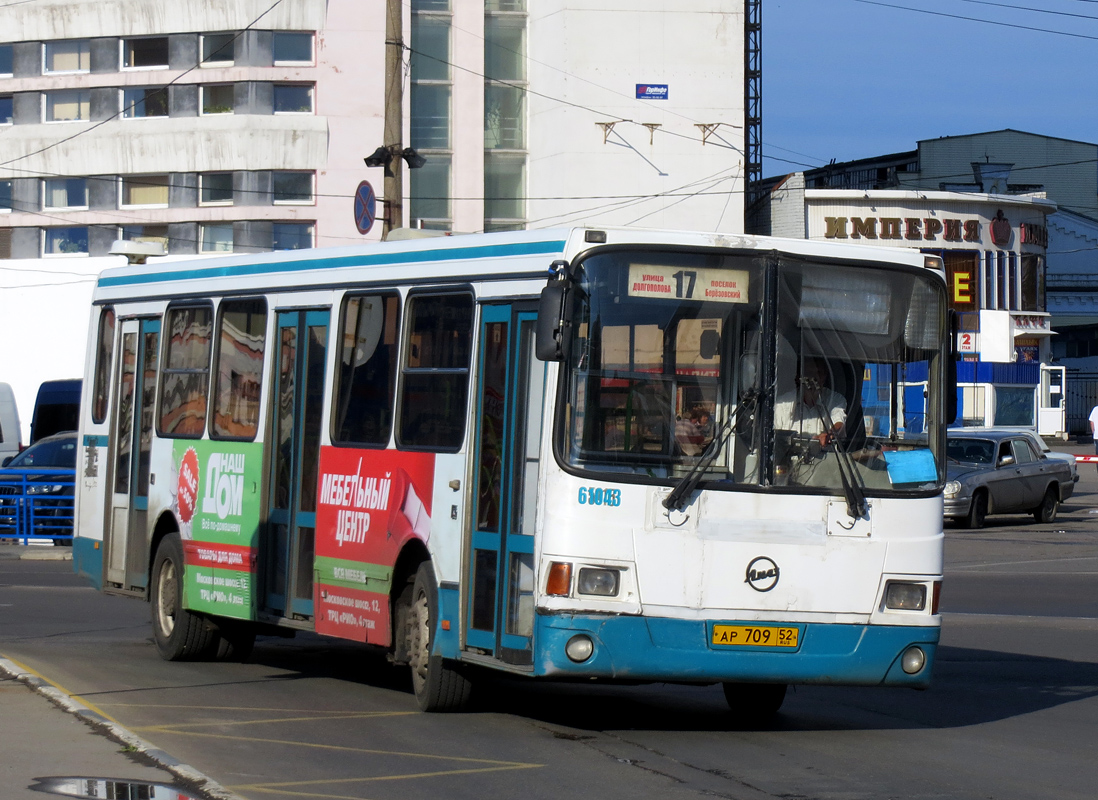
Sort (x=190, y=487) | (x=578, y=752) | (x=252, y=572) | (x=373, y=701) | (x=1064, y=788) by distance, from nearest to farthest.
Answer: (x=1064, y=788) → (x=578, y=752) → (x=373, y=701) → (x=252, y=572) → (x=190, y=487)

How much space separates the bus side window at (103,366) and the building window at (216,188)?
41.8 metres

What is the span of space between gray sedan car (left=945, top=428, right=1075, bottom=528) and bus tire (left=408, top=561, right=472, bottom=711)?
19.6 m

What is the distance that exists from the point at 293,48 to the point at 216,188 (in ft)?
17.1

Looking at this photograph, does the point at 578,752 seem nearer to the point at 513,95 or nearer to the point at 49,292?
the point at 49,292

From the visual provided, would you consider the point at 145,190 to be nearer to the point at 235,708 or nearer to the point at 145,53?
the point at 145,53

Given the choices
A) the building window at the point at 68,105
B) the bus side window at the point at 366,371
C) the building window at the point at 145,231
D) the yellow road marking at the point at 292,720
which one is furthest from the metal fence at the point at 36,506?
the building window at the point at 68,105

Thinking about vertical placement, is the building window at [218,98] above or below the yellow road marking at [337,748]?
above

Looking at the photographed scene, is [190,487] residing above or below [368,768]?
above

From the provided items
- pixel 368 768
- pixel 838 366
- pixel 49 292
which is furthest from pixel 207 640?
pixel 49 292

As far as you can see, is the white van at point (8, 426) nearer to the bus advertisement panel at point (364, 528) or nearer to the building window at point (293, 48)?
the bus advertisement panel at point (364, 528)

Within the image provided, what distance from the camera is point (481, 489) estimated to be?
9375 mm

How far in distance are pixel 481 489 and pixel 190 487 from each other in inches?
152

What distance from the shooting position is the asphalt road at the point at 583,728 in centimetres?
782

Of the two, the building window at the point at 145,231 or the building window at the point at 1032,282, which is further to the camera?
the building window at the point at 1032,282
